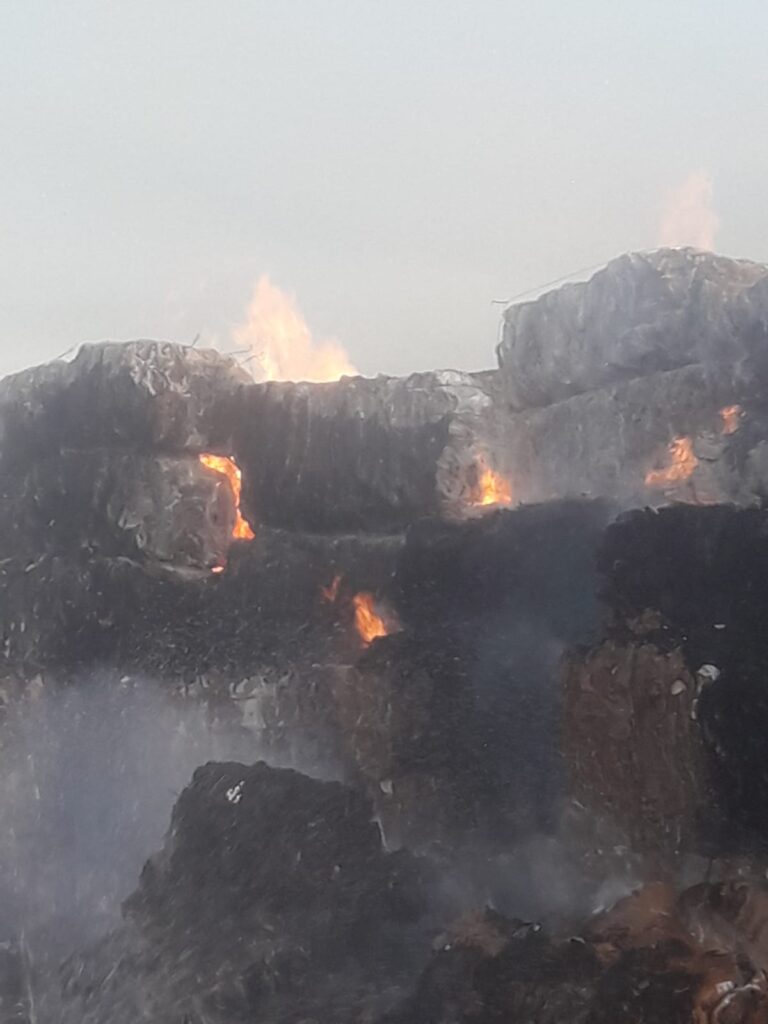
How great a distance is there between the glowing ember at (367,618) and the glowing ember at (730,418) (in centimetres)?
378

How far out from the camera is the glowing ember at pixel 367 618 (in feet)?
33.1

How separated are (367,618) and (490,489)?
1.82 meters

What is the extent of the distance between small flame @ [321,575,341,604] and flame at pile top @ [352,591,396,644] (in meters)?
0.23

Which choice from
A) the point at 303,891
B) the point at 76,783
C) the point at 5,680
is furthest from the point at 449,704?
the point at 5,680

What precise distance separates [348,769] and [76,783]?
3.45 m

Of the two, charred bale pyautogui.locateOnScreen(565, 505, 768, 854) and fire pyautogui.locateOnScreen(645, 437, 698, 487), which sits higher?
fire pyautogui.locateOnScreen(645, 437, 698, 487)

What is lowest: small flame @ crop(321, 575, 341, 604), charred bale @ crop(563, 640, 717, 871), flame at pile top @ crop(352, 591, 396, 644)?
charred bale @ crop(563, 640, 717, 871)

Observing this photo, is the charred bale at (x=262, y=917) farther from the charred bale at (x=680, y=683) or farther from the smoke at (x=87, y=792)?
the charred bale at (x=680, y=683)

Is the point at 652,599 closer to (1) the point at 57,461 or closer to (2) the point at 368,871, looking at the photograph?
(2) the point at 368,871

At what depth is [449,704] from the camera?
9289mm

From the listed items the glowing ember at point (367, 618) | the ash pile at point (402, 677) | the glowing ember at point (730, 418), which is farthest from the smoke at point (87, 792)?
the glowing ember at point (730, 418)

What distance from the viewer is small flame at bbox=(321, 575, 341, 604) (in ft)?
33.9

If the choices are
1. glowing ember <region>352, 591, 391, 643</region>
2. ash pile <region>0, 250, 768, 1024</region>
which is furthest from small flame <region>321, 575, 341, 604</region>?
glowing ember <region>352, 591, 391, 643</region>

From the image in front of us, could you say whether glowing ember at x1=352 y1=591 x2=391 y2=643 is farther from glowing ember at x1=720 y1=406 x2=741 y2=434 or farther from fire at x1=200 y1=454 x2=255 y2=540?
glowing ember at x1=720 y1=406 x2=741 y2=434
